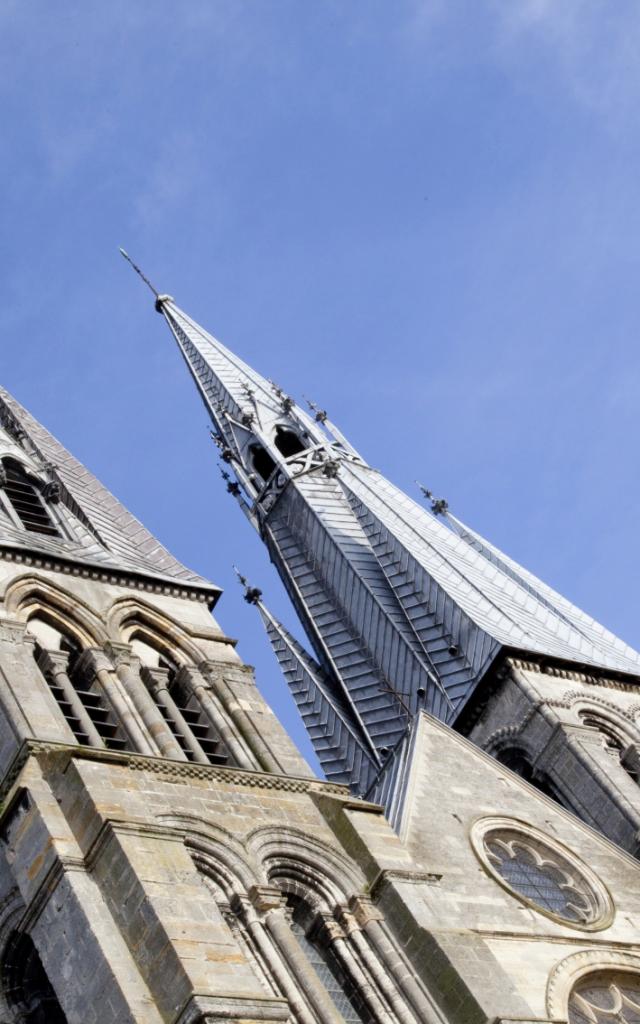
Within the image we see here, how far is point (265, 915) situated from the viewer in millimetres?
24625

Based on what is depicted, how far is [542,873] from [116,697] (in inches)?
280

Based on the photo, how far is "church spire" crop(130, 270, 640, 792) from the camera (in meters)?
41.5

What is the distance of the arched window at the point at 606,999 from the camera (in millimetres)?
26094

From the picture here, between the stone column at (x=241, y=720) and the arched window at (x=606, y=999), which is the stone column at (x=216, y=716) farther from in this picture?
the arched window at (x=606, y=999)

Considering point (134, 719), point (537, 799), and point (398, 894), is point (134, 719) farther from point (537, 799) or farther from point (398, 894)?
point (537, 799)

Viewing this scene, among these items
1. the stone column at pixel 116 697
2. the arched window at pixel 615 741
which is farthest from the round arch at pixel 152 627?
the arched window at pixel 615 741

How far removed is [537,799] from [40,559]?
903 centimetres

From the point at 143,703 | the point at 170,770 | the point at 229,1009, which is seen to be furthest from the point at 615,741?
the point at 229,1009

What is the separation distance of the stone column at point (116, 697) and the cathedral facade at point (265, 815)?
4 cm

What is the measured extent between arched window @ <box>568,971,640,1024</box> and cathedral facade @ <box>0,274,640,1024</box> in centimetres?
4

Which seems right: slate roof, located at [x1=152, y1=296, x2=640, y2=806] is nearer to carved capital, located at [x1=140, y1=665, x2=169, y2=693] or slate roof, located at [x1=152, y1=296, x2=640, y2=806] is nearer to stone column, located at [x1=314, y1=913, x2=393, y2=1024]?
carved capital, located at [x1=140, y1=665, x2=169, y2=693]

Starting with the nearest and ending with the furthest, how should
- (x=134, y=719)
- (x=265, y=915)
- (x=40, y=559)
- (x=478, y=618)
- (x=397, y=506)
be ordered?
(x=265, y=915) < (x=134, y=719) < (x=40, y=559) < (x=478, y=618) < (x=397, y=506)

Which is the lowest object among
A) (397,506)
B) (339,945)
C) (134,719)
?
(339,945)

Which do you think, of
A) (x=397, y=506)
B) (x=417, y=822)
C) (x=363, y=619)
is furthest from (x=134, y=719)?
(x=397, y=506)
